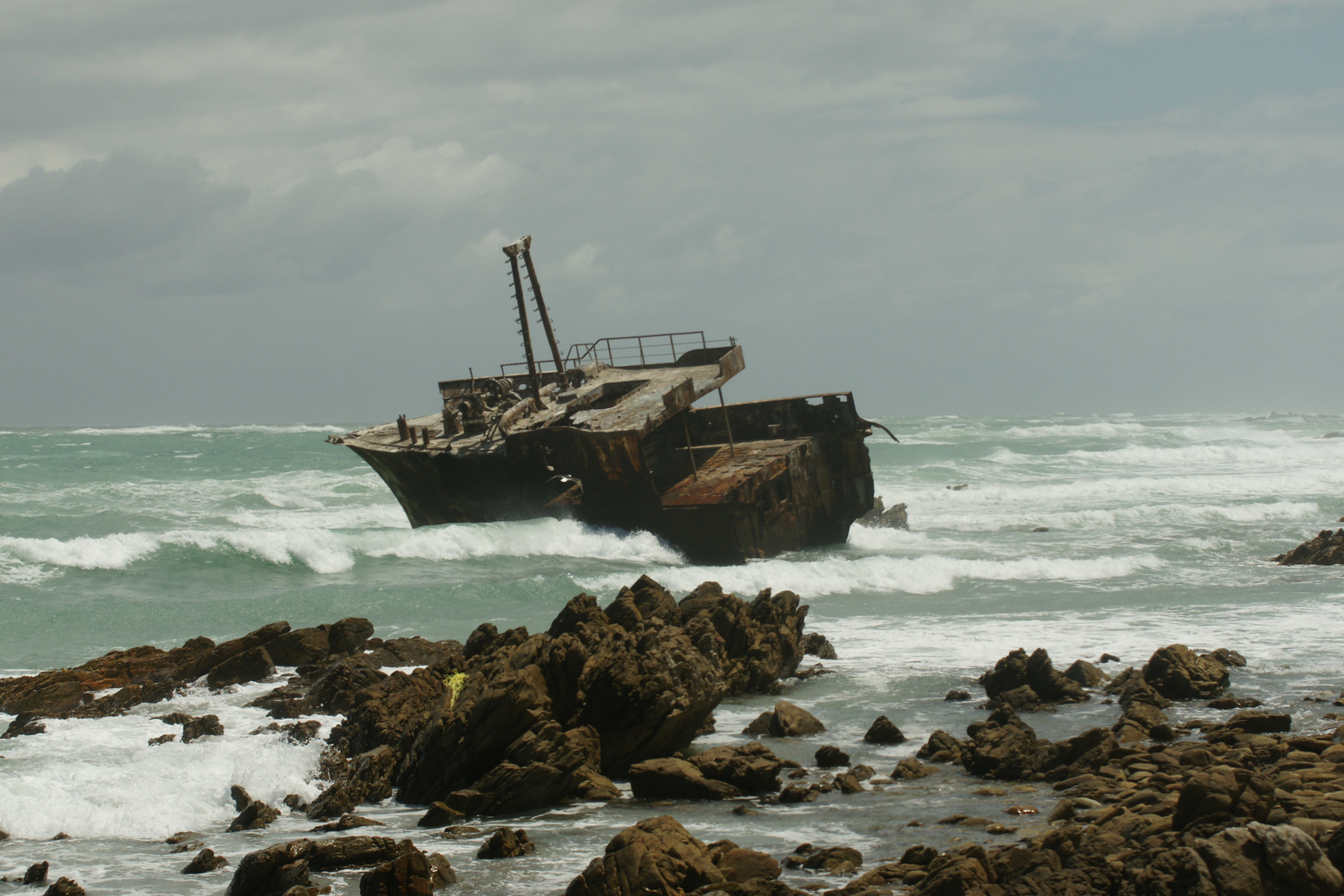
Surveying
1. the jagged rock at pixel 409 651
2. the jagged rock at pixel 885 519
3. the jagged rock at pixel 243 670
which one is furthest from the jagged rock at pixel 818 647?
the jagged rock at pixel 885 519

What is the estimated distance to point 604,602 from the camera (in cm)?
1570

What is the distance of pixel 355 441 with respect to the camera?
67.4ft

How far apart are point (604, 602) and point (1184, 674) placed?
27.0ft

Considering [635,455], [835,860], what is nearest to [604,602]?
[635,455]

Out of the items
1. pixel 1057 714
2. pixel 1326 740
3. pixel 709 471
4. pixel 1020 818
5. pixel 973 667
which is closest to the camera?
pixel 1020 818

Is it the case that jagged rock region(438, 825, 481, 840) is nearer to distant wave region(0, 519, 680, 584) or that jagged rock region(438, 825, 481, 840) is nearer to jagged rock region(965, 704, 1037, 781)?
jagged rock region(965, 704, 1037, 781)

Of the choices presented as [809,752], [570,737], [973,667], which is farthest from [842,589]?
[570,737]

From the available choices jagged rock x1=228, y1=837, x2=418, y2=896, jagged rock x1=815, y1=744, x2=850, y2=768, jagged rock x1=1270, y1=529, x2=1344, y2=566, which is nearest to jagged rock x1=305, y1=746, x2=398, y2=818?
jagged rock x1=228, y1=837, x2=418, y2=896

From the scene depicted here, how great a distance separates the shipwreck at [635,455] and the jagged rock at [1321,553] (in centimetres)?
774

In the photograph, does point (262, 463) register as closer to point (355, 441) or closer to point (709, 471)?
point (355, 441)

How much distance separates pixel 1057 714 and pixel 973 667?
2059 millimetres

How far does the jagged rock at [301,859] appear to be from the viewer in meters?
5.64

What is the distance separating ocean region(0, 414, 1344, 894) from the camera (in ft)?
22.2

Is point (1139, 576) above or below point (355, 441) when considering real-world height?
below
